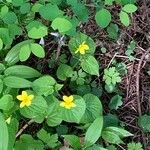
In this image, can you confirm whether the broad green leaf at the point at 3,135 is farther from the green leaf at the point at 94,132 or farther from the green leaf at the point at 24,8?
the green leaf at the point at 24,8

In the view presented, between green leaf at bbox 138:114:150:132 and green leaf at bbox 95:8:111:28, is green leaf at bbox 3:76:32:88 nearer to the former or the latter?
green leaf at bbox 95:8:111:28

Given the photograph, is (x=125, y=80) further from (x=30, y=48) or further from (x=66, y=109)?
(x=30, y=48)

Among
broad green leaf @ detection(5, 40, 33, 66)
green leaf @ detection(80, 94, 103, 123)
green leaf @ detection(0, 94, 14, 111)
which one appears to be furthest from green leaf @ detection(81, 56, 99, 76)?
green leaf @ detection(0, 94, 14, 111)

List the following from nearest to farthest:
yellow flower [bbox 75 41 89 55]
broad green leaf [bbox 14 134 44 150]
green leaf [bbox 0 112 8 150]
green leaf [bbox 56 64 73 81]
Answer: green leaf [bbox 0 112 8 150], broad green leaf [bbox 14 134 44 150], yellow flower [bbox 75 41 89 55], green leaf [bbox 56 64 73 81]

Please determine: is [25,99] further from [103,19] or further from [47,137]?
[103,19]

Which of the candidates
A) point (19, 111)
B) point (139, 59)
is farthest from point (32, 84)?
point (139, 59)

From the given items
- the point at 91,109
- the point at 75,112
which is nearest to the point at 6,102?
the point at 75,112
